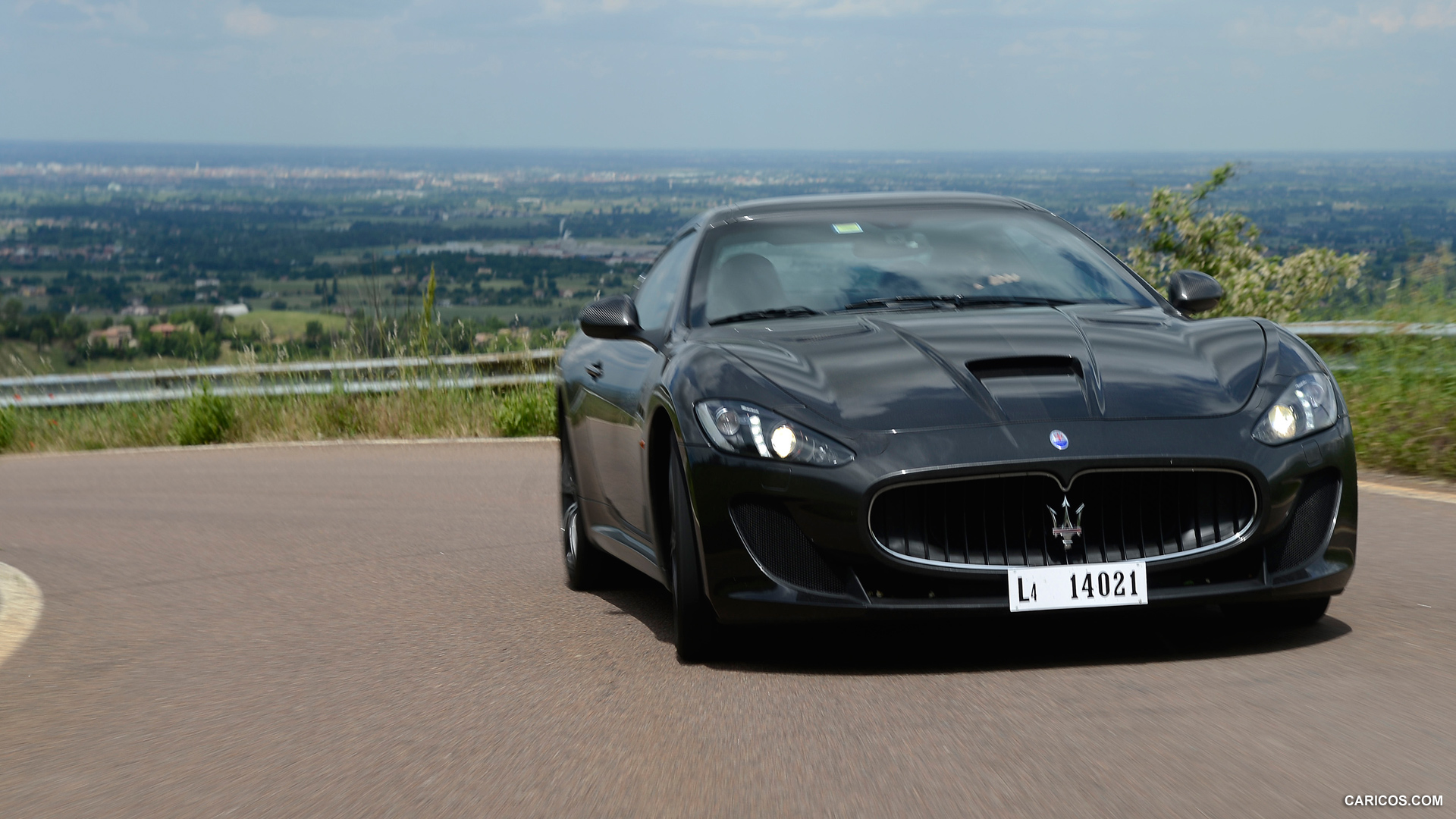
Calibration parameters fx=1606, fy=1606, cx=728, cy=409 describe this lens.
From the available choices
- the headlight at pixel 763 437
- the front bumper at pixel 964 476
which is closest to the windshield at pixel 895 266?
the headlight at pixel 763 437

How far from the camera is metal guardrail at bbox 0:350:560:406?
15.2 metres

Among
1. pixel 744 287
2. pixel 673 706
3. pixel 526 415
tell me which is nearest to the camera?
pixel 673 706

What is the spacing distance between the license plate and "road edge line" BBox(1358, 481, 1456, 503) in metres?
4.24

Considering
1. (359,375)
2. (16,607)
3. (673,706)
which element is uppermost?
(673,706)

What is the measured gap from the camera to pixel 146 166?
176250 millimetres

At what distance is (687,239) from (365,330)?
33.3 feet

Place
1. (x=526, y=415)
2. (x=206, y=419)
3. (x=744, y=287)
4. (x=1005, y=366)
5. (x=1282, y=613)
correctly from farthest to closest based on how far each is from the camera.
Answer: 1. (x=206, y=419)
2. (x=526, y=415)
3. (x=744, y=287)
4. (x=1282, y=613)
5. (x=1005, y=366)

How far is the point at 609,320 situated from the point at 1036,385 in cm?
168

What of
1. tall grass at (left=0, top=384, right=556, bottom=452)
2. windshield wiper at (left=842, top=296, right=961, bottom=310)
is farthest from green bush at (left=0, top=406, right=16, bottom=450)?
windshield wiper at (left=842, top=296, right=961, bottom=310)

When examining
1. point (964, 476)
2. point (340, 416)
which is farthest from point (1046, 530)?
point (340, 416)

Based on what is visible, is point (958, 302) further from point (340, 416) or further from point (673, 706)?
point (340, 416)

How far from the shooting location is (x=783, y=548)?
433 cm

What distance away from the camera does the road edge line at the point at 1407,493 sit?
7763 millimetres

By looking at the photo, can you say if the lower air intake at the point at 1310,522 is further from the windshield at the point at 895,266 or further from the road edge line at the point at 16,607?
the road edge line at the point at 16,607
